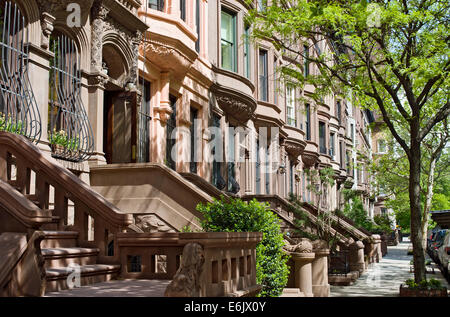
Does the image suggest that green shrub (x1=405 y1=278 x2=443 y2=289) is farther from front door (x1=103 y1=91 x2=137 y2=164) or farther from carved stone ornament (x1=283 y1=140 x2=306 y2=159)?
carved stone ornament (x1=283 y1=140 x2=306 y2=159)

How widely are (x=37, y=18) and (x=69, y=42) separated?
1085 mm

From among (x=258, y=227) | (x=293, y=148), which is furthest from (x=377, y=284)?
(x=293, y=148)

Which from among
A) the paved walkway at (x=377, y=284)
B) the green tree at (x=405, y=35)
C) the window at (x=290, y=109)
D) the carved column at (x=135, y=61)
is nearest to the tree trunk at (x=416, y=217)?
the green tree at (x=405, y=35)

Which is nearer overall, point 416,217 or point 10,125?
point 10,125

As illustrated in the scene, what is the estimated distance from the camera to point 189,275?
18.0ft

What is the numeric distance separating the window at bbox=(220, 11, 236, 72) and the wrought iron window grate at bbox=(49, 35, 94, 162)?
1041cm

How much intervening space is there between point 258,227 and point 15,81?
5.03 metres

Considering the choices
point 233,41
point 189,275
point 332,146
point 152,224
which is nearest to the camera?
point 189,275

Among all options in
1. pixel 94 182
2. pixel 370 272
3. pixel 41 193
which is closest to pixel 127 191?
pixel 94 182

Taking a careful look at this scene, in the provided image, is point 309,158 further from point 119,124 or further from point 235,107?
point 119,124

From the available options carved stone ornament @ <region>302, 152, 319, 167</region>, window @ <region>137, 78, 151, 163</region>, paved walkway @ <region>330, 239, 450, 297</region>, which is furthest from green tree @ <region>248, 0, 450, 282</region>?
carved stone ornament @ <region>302, 152, 319, 167</region>

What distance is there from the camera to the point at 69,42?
37.2ft

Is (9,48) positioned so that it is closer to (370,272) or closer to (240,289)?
(240,289)

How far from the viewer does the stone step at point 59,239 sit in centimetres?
796
